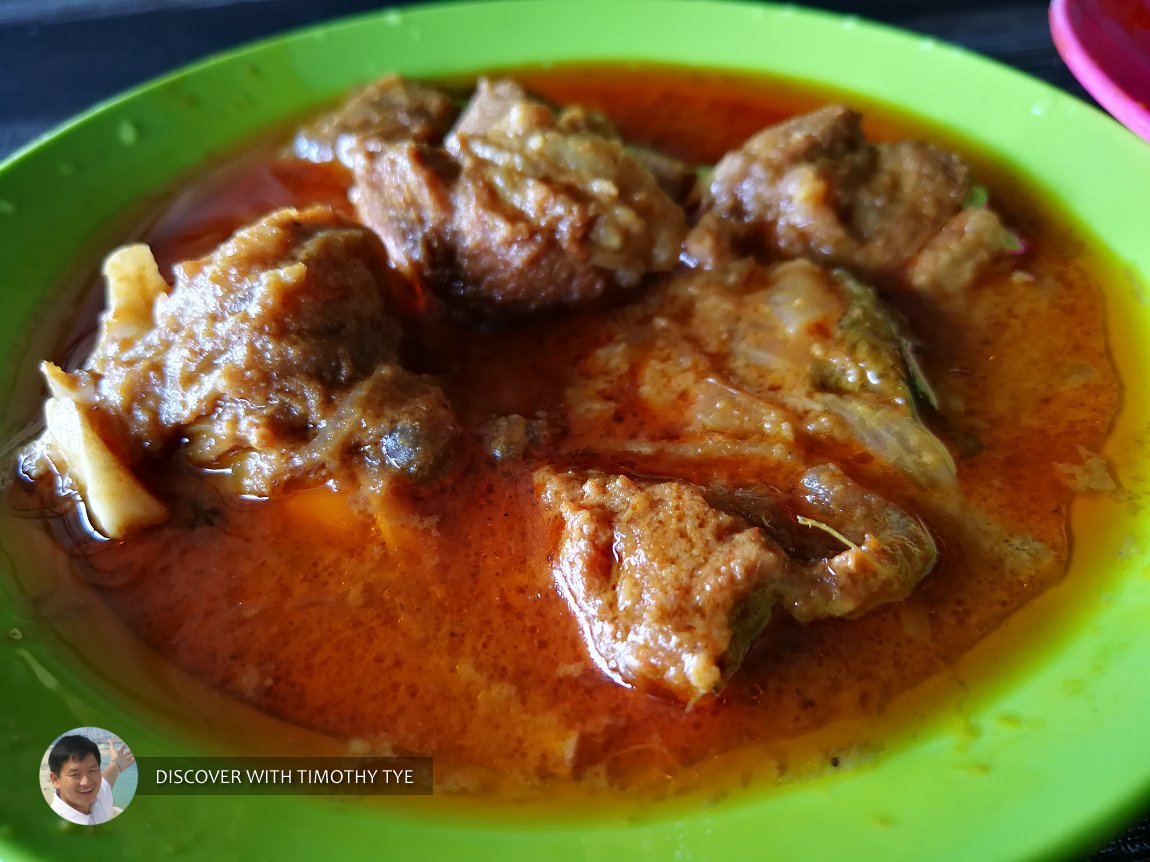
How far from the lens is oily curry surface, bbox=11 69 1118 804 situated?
1.79m

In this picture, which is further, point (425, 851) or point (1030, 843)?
point (425, 851)

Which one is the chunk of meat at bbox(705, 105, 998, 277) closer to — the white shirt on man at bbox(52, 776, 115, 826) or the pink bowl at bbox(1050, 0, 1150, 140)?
the pink bowl at bbox(1050, 0, 1150, 140)

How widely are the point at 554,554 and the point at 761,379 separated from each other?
760 mm

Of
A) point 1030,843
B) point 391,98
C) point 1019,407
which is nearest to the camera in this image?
point 1030,843

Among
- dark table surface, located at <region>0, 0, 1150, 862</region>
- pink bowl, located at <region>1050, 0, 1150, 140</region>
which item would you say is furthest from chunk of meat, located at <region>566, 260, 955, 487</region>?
dark table surface, located at <region>0, 0, 1150, 862</region>

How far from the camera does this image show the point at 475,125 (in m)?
3.02

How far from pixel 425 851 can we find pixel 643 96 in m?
2.88

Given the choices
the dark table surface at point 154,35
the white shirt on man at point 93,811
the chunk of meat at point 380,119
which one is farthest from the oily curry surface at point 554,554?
the dark table surface at point 154,35

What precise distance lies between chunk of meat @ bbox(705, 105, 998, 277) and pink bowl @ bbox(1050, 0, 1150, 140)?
43 centimetres

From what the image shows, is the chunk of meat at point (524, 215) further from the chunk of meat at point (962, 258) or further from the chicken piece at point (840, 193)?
the chunk of meat at point (962, 258)

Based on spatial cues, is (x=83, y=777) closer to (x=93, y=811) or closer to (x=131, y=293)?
(x=93, y=811)

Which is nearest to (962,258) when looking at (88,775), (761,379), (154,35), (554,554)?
(761,379)

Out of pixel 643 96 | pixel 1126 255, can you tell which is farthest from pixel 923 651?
pixel 643 96

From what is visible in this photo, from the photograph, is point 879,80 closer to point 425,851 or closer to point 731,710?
point 731,710
